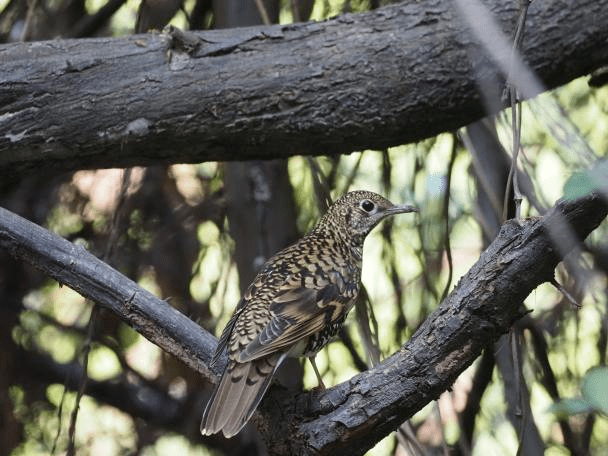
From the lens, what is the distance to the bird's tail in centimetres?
249

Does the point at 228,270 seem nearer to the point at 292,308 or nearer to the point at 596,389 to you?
the point at 292,308

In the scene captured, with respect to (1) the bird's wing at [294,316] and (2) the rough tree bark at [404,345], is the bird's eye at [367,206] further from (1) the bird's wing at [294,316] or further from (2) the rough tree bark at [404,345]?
(2) the rough tree bark at [404,345]

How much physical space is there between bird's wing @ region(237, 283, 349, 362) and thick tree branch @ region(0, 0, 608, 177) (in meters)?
0.68

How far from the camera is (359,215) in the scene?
3309 mm

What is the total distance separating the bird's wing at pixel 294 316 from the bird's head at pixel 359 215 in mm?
444

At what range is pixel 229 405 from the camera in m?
2.51

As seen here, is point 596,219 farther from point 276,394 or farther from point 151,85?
point 151,85

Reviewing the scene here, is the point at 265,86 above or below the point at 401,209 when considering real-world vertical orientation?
above

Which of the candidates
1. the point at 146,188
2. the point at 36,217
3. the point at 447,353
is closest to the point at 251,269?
the point at 146,188

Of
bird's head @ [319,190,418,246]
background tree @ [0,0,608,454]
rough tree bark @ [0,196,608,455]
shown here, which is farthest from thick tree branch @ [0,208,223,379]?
background tree @ [0,0,608,454]

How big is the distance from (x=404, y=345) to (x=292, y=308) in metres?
0.42

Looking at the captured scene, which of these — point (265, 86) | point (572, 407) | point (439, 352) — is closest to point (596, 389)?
point (572, 407)

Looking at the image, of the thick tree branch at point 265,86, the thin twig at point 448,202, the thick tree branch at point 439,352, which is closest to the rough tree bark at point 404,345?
the thick tree branch at point 439,352

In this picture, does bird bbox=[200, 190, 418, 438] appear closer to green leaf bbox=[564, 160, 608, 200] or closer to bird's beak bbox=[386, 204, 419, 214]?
bird's beak bbox=[386, 204, 419, 214]
